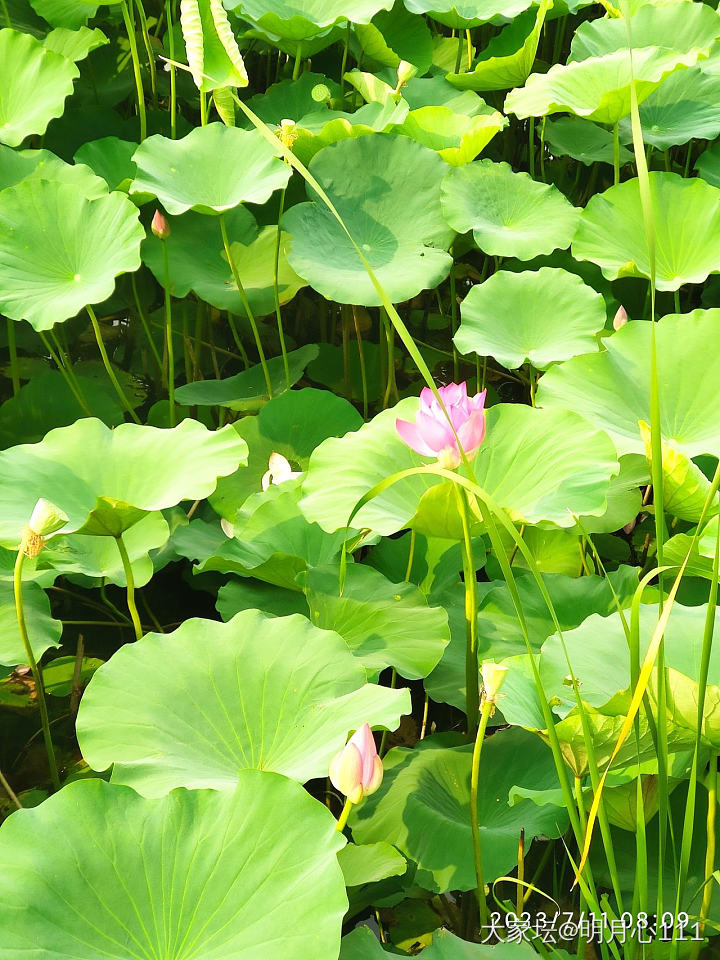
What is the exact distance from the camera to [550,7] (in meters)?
2.19

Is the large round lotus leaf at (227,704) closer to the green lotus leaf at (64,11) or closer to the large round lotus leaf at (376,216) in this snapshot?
the large round lotus leaf at (376,216)

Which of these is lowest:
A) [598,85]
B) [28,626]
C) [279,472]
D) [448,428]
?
[28,626]

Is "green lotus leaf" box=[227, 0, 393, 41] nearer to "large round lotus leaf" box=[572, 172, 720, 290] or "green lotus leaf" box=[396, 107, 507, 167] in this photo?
"green lotus leaf" box=[396, 107, 507, 167]

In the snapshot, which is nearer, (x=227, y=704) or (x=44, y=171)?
(x=227, y=704)

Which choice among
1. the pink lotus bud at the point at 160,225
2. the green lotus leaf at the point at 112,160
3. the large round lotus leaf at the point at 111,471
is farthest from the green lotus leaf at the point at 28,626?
the green lotus leaf at the point at 112,160

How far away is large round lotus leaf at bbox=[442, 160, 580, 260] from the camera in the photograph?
1787mm

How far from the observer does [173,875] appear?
82 centimetres

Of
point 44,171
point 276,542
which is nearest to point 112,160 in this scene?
point 44,171

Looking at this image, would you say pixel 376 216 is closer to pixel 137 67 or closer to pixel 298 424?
pixel 298 424

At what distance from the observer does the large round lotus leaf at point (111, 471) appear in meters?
1.21

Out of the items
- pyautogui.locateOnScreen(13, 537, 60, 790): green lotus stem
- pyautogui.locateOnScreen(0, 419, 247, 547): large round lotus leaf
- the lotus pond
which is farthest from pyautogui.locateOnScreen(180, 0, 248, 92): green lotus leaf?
pyautogui.locateOnScreen(13, 537, 60, 790): green lotus stem

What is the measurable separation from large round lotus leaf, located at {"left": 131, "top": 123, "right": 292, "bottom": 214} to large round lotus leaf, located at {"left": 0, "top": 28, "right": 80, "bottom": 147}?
29 cm

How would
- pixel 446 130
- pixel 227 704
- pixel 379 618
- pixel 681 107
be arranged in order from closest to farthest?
pixel 227 704 → pixel 379 618 → pixel 446 130 → pixel 681 107

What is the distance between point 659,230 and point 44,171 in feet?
3.99
